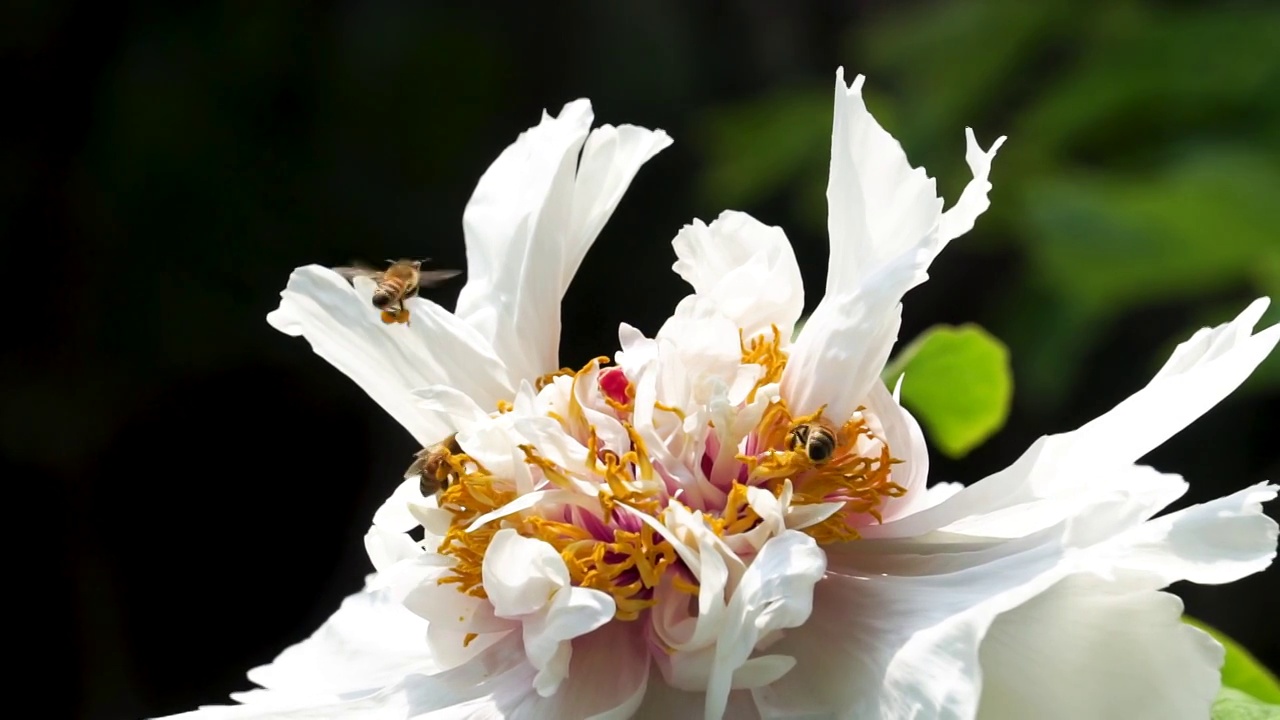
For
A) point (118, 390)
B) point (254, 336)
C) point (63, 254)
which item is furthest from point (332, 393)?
point (63, 254)

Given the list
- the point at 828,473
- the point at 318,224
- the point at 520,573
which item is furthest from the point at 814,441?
the point at 318,224

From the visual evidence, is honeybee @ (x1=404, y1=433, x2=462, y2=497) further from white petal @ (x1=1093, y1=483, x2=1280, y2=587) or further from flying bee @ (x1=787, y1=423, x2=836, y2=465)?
white petal @ (x1=1093, y1=483, x2=1280, y2=587)

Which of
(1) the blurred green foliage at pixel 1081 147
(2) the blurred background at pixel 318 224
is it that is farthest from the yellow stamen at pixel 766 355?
(2) the blurred background at pixel 318 224

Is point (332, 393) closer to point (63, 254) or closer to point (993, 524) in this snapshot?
point (63, 254)

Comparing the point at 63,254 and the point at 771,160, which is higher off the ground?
the point at 63,254

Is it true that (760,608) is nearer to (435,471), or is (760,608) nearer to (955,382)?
(435,471)
